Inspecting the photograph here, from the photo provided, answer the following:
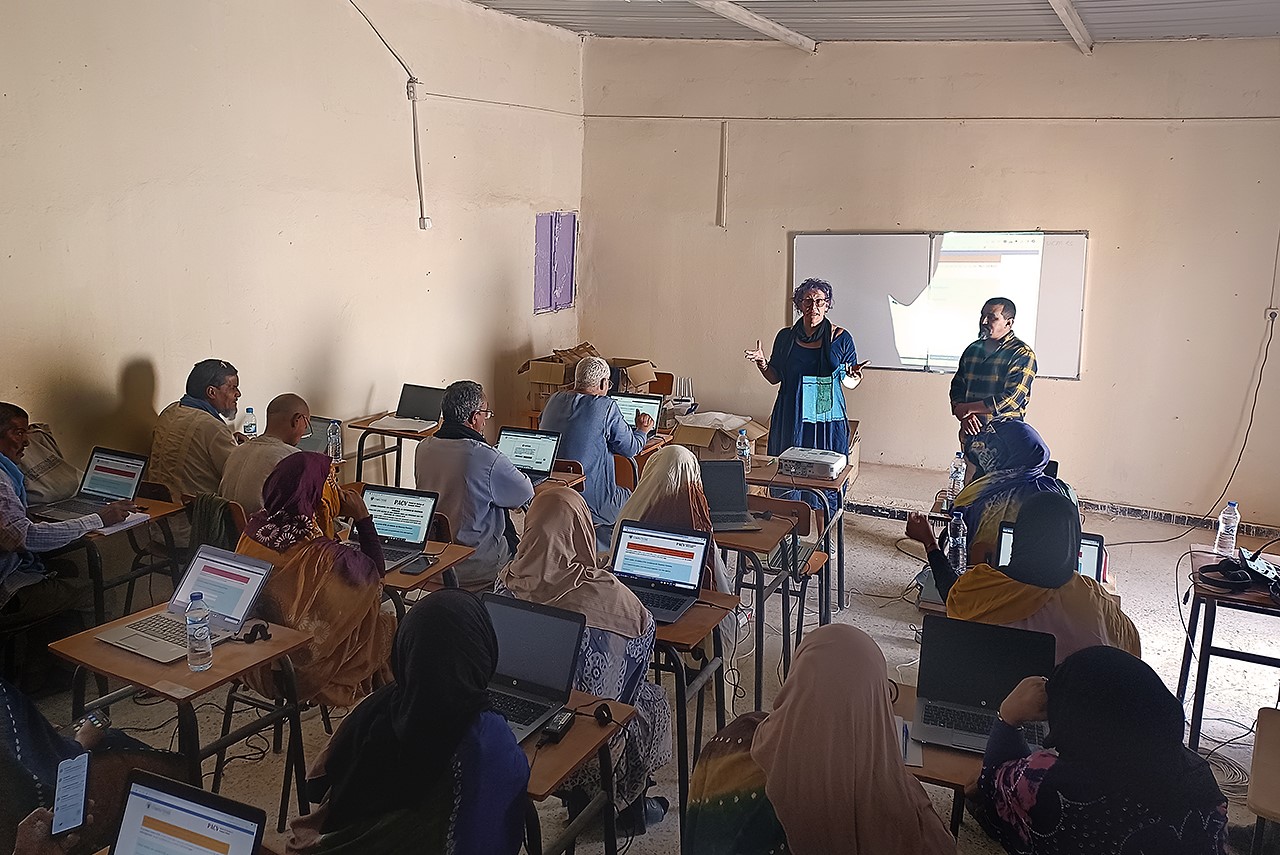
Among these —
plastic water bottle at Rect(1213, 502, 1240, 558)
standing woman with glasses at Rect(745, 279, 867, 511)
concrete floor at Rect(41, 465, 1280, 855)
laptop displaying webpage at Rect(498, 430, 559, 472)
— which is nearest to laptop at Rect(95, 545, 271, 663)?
concrete floor at Rect(41, 465, 1280, 855)

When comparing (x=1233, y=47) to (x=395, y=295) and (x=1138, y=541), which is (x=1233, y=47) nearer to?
(x=1138, y=541)

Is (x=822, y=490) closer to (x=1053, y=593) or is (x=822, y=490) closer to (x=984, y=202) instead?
(x=1053, y=593)

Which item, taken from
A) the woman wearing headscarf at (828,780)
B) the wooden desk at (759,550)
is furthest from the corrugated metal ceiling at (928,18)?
the woman wearing headscarf at (828,780)

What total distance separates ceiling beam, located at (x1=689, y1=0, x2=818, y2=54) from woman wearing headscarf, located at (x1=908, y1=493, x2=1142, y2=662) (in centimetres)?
399

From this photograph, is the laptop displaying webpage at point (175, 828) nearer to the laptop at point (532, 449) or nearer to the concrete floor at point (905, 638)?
the concrete floor at point (905, 638)

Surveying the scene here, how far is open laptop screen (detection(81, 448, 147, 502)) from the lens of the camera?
4555 mm

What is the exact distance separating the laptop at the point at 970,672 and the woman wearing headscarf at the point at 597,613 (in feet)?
2.81

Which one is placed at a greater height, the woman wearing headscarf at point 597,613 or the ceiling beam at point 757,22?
the ceiling beam at point 757,22

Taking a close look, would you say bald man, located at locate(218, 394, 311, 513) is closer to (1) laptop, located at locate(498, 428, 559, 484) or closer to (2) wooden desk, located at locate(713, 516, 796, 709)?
(1) laptop, located at locate(498, 428, 559, 484)

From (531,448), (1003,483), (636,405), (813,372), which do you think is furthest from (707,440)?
(1003,483)

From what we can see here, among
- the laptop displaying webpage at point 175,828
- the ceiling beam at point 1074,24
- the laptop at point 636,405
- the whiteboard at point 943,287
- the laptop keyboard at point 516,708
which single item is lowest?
the laptop keyboard at point 516,708

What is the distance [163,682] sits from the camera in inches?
112

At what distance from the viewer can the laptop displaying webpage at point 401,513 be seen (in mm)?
4137

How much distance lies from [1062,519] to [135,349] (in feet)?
14.1
